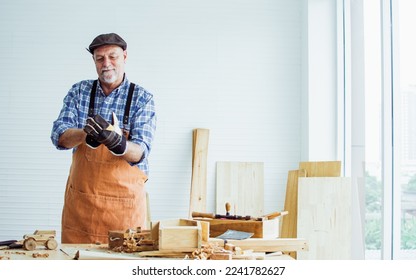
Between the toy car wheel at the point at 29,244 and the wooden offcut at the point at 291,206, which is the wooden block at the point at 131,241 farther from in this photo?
the wooden offcut at the point at 291,206

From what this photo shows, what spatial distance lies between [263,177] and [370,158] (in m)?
1.52

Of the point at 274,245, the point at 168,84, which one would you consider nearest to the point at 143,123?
the point at 274,245

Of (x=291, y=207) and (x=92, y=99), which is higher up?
(x=92, y=99)

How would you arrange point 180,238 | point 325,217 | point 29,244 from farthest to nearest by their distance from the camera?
1. point 325,217
2. point 29,244
3. point 180,238

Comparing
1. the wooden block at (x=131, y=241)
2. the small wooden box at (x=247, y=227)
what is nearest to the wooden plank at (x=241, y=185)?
the small wooden box at (x=247, y=227)

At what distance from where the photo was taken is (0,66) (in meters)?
6.07

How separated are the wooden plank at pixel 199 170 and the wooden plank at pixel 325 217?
45.4 inches

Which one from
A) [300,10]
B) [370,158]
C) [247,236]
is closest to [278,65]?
[300,10]

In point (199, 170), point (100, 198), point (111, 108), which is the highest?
point (111, 108)

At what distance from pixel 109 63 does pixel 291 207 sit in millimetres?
2307

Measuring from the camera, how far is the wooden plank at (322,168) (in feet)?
16.9

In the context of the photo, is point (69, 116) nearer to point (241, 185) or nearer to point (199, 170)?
point (199, 170)

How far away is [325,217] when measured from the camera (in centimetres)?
504

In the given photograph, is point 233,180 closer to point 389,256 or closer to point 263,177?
point 263,177
